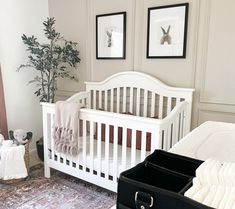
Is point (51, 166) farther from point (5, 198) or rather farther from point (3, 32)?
point (3, 32)

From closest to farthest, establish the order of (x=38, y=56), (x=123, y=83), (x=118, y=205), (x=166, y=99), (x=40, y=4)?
(x=118, y=205) < (x=166, y=99) < (x=123, y=83) < (x=38, y=56) < (x=40, y=4)

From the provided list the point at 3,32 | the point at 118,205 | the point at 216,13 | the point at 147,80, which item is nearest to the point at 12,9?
the point at 3,32

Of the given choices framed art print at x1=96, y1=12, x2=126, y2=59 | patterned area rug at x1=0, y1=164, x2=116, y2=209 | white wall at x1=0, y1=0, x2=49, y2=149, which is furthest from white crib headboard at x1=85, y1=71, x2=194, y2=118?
patterned area rug at x1=0, y1=164, x2=116, y2=209

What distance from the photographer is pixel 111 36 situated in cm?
280

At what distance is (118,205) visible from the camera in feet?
2.05

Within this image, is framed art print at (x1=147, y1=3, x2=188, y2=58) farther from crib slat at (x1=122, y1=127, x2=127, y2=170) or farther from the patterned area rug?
the patterned area rug

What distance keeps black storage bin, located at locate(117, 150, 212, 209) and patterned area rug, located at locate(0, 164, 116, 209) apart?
1.56 m

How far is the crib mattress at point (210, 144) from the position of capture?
99 cm

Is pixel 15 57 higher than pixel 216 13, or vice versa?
pixel 216 13

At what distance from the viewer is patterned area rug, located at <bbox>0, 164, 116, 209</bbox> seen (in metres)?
2.12

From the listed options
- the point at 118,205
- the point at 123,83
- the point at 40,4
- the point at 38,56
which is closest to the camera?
the point at 118,205

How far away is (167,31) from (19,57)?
5.97 feet

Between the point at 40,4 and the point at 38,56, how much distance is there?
30.9 inches

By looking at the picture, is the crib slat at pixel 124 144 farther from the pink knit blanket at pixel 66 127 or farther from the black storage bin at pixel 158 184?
the black storage bin at pixel 158 184
